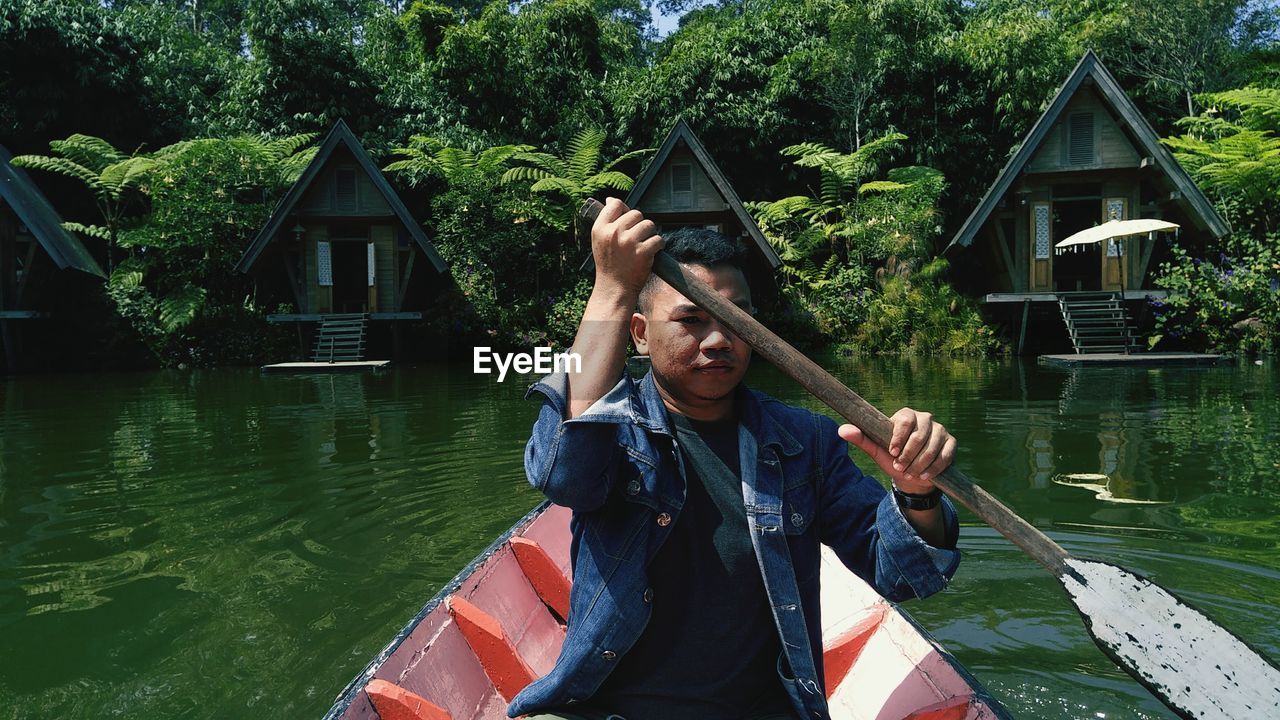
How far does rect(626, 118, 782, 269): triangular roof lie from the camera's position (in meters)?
17.5

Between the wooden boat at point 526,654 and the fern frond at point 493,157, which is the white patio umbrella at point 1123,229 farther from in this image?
the wooden boat at point 526,654

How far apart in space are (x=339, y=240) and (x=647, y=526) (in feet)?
59.8

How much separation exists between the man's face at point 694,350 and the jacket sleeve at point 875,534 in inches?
10.7

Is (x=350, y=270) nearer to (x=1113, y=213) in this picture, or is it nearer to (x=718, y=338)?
(x=1113, y=213)

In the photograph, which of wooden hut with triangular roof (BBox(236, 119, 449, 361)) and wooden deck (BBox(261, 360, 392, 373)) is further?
wooden hut with triangular roof (BBox(236, 119, 449, 361))

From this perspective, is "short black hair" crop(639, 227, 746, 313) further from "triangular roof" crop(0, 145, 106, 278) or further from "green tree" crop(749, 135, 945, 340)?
"triangular roof" crop(0, 145, 106, 278)

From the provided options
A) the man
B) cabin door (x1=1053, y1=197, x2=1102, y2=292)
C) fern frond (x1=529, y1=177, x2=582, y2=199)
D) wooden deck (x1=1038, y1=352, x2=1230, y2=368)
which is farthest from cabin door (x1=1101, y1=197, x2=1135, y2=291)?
the man

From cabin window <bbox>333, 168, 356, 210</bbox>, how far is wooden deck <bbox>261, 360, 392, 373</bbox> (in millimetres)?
3579

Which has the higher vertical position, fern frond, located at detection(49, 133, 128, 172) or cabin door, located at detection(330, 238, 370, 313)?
fern frond, located at detection(49, 133, 128, 172)

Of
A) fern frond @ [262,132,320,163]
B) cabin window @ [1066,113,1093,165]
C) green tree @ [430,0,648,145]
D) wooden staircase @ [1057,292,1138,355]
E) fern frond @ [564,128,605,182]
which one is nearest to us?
wooden staircase @ [1057,292,1138,355]

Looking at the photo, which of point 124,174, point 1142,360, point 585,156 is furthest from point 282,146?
point 1142,360

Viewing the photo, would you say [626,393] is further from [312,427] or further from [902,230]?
[902,230]

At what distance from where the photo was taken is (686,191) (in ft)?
61.2

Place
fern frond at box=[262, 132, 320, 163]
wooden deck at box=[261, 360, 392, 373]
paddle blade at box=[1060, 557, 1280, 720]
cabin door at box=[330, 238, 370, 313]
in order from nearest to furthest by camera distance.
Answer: paddle blade at box=[1060, 557, 1280, 720], wooden deck at box=[261, 360, 392, 373], fern frond at box=[262, 132, 320, 163], cabin door at box=[330, 238, 370, 313]
